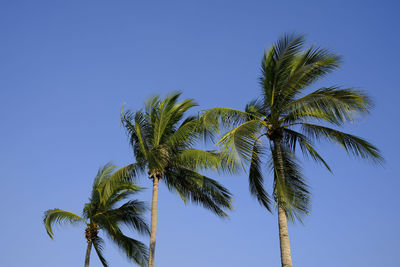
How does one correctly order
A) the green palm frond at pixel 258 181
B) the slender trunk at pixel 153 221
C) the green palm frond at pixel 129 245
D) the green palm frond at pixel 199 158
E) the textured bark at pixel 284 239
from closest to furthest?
the textured bark at pixel 284 239, the green palm frond at pixel 258 181, the slender trunk at pixel 153 221, the green palm frond at pixel 199 158, the green palm frond at pixel 129 245

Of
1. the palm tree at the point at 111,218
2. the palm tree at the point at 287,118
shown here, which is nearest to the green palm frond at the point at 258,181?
the palm tree at the point at 287,118

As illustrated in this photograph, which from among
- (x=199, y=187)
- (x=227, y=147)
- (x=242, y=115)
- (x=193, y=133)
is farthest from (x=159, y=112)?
(x=227, y=147)

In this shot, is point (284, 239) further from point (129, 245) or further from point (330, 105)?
point (129, 245)

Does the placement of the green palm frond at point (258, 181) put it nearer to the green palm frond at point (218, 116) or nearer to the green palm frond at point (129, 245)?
the green palm frond at point (218, 116)

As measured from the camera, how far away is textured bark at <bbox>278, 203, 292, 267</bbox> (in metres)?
11.8

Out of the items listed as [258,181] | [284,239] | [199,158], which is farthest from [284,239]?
[199,158]

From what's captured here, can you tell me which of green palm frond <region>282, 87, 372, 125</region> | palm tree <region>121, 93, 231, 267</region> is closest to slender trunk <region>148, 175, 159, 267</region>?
palm tree <region>121, 93, 231, 267</region>

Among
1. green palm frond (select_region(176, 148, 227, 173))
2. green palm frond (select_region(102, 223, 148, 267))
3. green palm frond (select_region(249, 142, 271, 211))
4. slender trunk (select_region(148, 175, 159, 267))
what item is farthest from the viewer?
green palm frond (select_region(102, 223, 148, 267))

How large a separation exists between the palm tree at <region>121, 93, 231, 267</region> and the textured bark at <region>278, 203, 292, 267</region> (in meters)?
4.50

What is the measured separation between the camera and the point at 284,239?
12031 millimetres

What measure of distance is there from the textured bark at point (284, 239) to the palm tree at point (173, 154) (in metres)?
4.50

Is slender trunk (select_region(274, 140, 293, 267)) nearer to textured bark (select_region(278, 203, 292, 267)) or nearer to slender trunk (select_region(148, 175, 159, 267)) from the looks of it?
textured bark (select_region(278, 203, 292, 267))

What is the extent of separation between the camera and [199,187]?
703 inches

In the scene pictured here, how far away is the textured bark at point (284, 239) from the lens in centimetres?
1178
